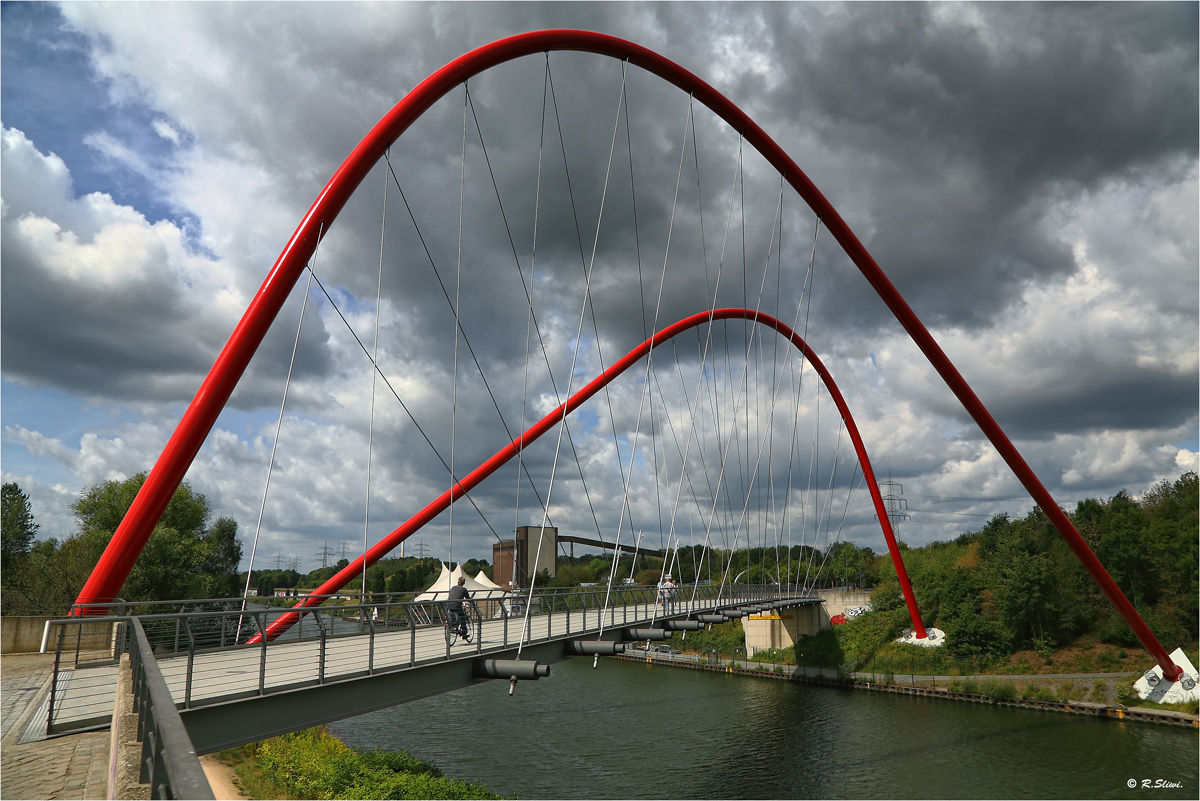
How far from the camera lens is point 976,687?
115 ft

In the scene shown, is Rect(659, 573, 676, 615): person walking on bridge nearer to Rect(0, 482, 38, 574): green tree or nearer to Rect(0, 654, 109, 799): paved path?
Rect(0, 654, 109, 799): paved path

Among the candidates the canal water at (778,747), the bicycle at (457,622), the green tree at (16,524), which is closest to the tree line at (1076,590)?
the canal water at (778,747)

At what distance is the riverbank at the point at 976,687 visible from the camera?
29.2 metres

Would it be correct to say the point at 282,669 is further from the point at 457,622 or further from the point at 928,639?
the point at 928,639

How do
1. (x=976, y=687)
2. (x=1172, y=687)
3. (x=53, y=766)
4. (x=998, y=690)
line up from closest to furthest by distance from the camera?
(x=53, y=766) < (x=1172, y=687) < (x=998, y=690) < (x=976, y=687)

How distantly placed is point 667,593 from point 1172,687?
955 inches

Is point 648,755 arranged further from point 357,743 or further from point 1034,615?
point 1034,615

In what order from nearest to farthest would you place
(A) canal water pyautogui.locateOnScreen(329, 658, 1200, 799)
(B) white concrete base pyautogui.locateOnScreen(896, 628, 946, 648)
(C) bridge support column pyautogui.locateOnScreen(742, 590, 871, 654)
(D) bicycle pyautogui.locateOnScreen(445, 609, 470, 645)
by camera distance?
1. (D) bicycle pyautogui.locateOnScreen(445, 609, 470, 645)
2. (A) canal water pyautogui.locateOnScreen(329, 658, 1200, 799)
3. (B) white concrete base pyautogui.locateOnScreen(896, 628, 946, 648)
4. (C) bridge support column pyautogui.locateOnScreen(742, 590, 871, 654)

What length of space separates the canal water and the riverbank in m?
0.83

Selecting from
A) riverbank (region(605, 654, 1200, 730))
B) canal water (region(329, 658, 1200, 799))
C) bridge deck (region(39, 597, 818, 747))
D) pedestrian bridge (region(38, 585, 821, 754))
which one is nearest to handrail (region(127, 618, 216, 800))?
pedestrian bridge (region(38, 585, 821, 754))

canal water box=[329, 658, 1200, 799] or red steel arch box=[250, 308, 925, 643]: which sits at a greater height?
red steel arch box=[250, 308, 925, 643]

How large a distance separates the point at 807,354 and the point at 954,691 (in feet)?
69.8

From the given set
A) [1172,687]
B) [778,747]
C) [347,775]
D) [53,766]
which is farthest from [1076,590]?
[53,766]

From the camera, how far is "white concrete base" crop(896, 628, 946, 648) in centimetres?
4171
